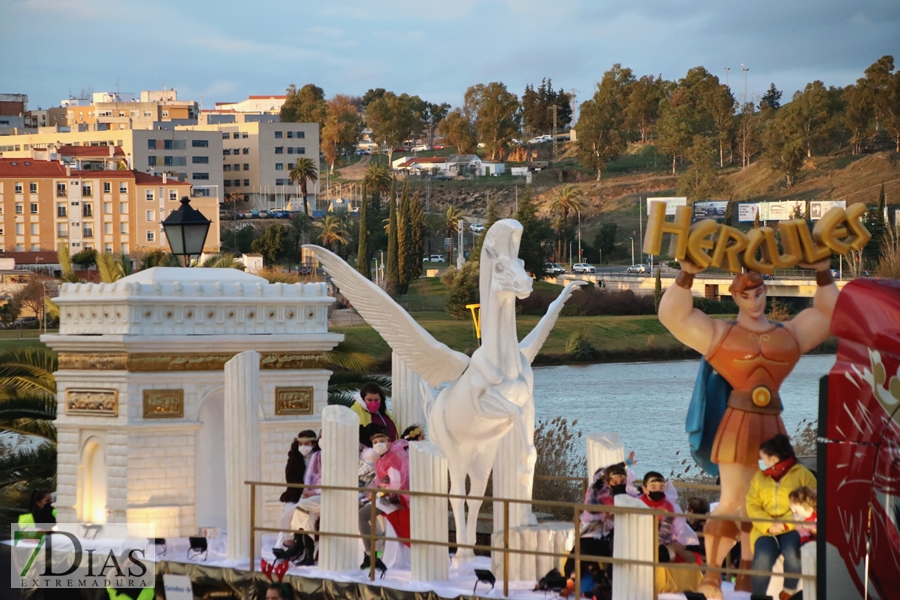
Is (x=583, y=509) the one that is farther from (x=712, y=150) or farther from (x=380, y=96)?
(x=380, y=96)

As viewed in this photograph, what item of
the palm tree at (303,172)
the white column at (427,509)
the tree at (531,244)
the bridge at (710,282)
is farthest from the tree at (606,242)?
the white column at (427,509)

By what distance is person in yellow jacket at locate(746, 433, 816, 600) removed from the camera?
7621mm

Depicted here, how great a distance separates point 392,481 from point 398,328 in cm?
111

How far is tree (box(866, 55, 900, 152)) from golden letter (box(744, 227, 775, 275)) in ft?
315

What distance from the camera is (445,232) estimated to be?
10400 centimetres

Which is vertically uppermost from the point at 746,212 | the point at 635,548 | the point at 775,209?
the point at 775,209

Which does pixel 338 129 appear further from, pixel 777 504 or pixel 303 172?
pixel 777 504

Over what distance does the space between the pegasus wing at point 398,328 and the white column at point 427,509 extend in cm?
95

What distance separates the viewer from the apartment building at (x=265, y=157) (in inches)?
4739

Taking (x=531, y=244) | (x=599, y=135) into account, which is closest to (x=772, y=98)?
(x=599, y=135)

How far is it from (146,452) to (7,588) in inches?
70.9

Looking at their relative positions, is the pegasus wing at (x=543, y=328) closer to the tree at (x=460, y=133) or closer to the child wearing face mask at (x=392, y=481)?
the child wearing face mask at (x=392, y=481)

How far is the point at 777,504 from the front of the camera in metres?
7.67

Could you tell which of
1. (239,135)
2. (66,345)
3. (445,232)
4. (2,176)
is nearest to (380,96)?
(239,135)
